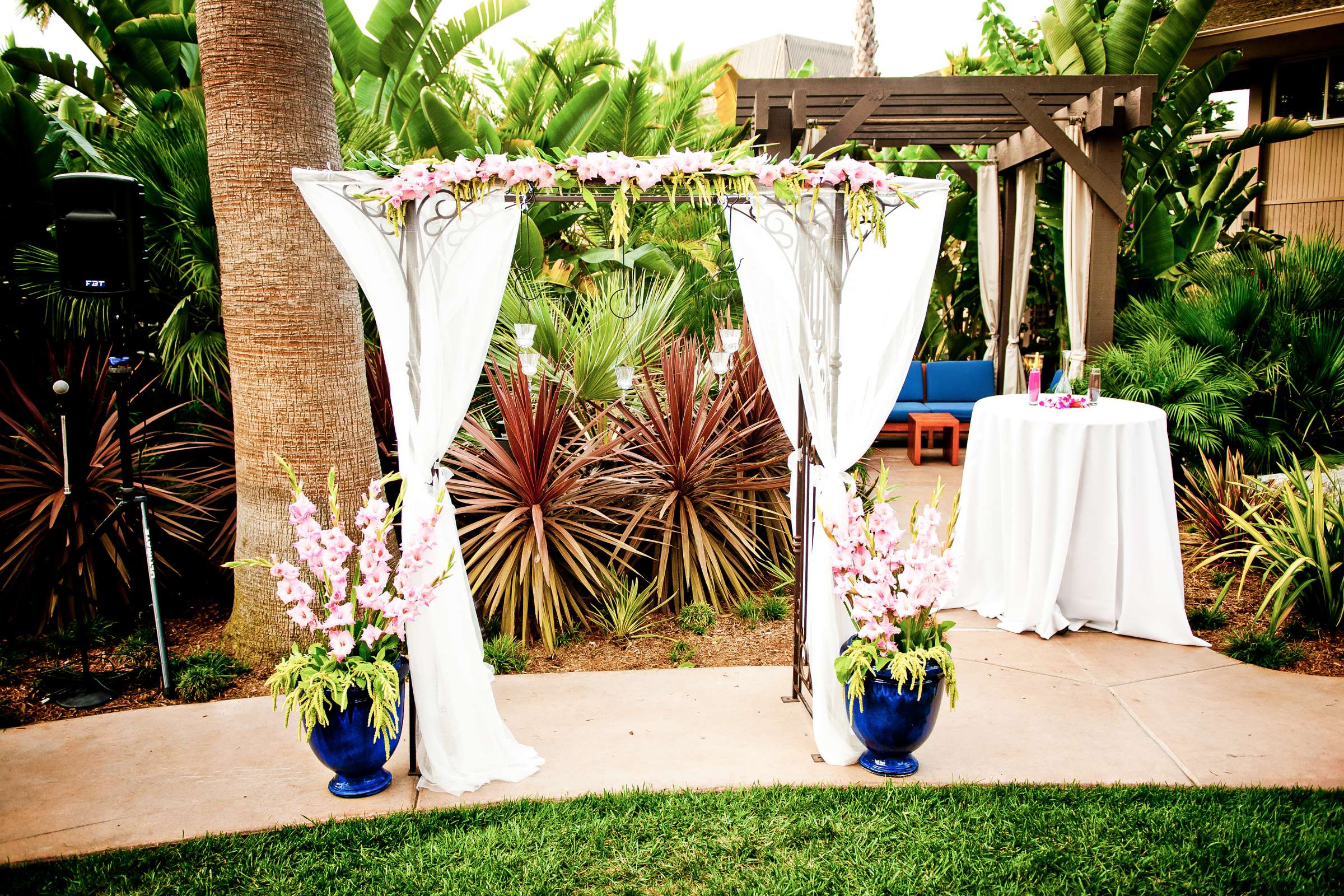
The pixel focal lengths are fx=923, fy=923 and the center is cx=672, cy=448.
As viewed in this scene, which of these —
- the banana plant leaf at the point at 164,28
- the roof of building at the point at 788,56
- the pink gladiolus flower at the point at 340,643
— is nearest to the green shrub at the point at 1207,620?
the pink gladiolus flower at the point at 340,643

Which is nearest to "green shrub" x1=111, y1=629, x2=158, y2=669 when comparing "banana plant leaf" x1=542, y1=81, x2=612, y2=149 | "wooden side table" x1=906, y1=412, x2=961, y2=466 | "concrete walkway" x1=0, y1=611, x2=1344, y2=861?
"concrete walkway" x1=0, y1=611, x2=1344, y2=861

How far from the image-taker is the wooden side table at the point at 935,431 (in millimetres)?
Result: 9812

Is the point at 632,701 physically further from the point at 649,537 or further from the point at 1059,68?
the point at 1059,68

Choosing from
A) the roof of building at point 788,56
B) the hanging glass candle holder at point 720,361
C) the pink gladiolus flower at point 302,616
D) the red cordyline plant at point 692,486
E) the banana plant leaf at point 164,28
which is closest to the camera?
the pink gladiolus flower at point 302,616

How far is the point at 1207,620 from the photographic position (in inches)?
202

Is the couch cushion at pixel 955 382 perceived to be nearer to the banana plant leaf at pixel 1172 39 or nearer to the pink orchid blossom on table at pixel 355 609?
the banana plant leaf at pixel 1172 39

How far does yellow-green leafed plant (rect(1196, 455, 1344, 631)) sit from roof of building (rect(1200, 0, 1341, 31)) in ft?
34.9

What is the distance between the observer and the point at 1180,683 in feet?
14.4

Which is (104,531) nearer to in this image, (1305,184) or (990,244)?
(990,244)

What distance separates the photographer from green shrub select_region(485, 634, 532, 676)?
4758 mm

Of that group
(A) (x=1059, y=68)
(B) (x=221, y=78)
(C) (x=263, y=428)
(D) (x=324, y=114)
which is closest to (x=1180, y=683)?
(C) (x=263, y=428)

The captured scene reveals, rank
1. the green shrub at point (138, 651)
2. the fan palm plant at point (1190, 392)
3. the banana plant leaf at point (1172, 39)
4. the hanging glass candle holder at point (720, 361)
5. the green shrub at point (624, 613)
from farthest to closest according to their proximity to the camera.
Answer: the banana plant leaf at point (1172, 39), the fan palm plant at point (1190, 392), the hanging glass candle holder at point (720, 361), the green shrub at point (624, 613), the green shrub at point (138, 651)

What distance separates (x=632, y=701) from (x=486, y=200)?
2328 mm

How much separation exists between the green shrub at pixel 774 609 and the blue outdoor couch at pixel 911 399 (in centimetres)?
537
